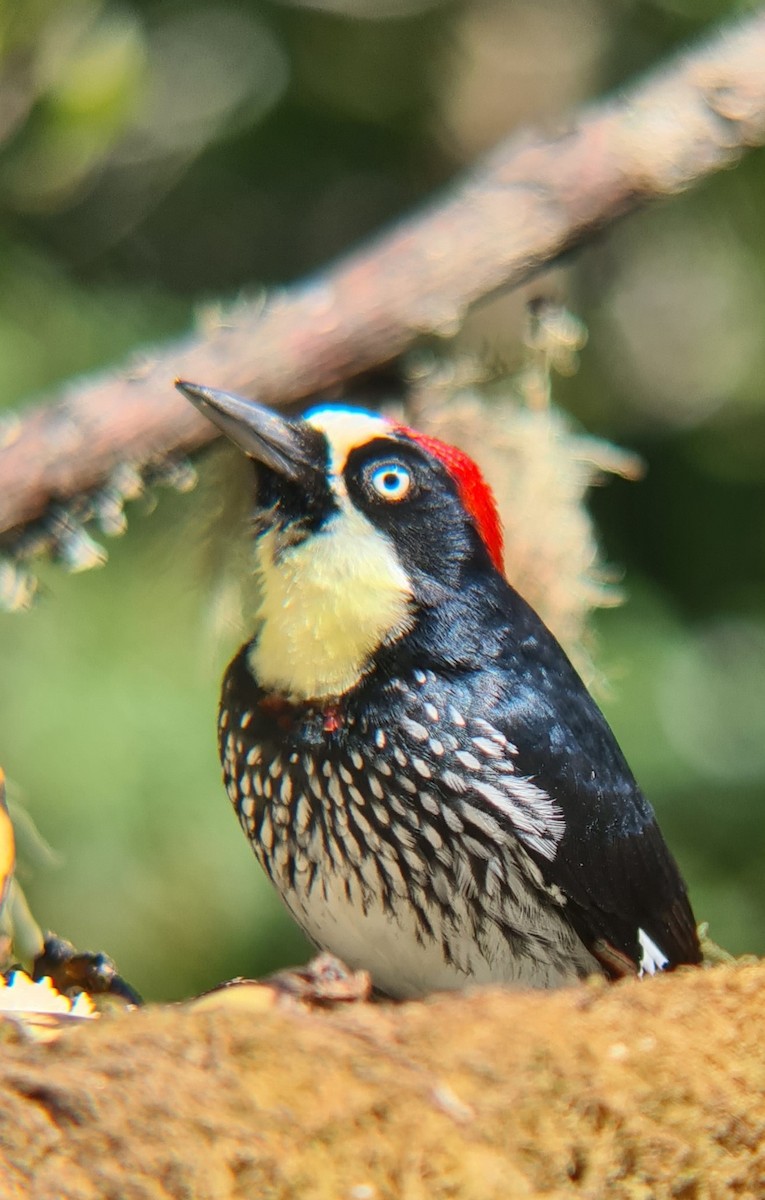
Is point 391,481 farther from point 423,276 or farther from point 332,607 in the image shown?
point 423,276

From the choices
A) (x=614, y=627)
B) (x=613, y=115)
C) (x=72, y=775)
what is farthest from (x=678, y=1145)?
(x=614, y=627)

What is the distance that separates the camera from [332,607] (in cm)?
186

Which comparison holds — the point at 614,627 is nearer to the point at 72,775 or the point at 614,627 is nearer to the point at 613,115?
the point at 72,775

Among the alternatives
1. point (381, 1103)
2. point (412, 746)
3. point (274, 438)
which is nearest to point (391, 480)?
point (274, 438)

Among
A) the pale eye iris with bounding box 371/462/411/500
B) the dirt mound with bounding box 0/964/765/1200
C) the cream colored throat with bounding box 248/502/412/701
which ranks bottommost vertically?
the dirt mound with bounding box 0/964/765/1200

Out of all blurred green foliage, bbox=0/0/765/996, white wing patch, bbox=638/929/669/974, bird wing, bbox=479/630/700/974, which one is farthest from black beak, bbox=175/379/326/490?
blurred green foliage, bbox=0/0/765/996

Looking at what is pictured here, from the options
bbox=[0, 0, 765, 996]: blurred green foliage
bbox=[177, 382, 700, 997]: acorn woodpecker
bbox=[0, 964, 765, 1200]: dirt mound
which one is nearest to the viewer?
bbox=[0, 964, 765, 1200]: dirt mound

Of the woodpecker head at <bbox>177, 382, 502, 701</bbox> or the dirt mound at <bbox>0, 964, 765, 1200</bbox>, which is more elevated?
the woodpecker head at <bbox>177, 382, 502, 701</bbox>

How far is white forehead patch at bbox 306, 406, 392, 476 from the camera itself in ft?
6.23

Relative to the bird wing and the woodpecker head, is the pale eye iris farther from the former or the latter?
the bird wing

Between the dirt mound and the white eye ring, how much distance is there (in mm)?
802

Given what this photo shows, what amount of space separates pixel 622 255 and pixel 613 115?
127 inches

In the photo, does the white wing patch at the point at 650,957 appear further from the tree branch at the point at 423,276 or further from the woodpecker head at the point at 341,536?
the tree branch at the point at 423,276

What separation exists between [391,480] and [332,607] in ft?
0.60
